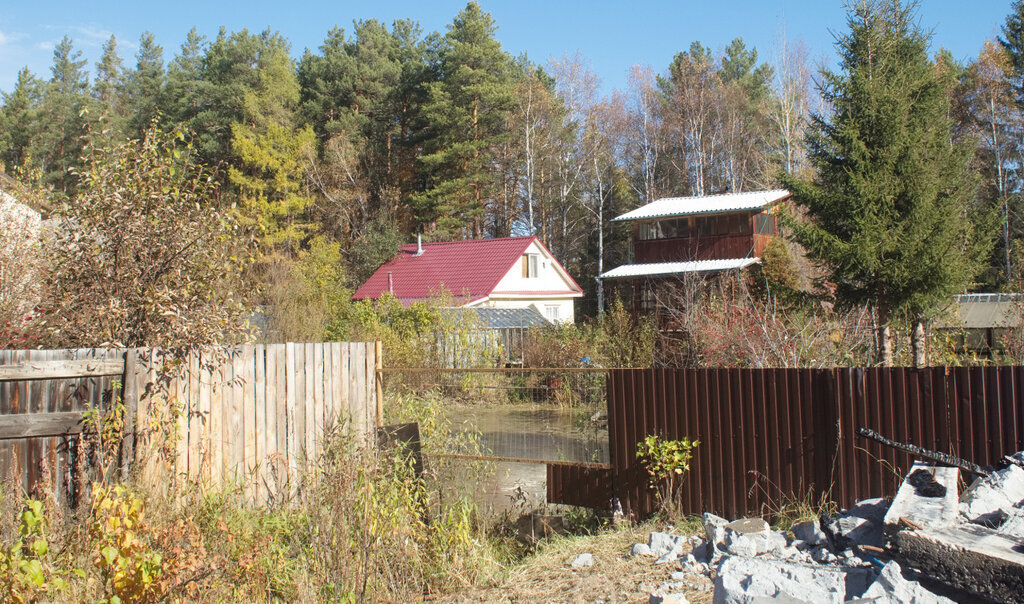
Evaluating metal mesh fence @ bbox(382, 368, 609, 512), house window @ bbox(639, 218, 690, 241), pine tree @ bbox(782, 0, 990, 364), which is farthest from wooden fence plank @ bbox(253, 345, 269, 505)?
house window @ bbox(639, 218, 690, 241)

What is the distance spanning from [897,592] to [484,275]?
2536 cm

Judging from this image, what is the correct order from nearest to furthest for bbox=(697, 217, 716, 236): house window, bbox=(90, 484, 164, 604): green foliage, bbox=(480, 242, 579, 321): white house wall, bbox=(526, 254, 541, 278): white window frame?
bbox=(90, 484, 164, 604): green foliage < bbox=(697, 217, 716, 236): house window < bbox=(480, 242, 579, 321): white house wall < bbox=(526, 254, 541, 278): white window frame

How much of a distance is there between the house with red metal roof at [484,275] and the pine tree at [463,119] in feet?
12.8

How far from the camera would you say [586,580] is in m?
5.52

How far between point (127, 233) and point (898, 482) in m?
6.63

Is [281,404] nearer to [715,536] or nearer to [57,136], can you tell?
[715,536]

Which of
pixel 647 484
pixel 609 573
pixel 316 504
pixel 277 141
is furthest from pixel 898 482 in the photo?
pixel 277 141

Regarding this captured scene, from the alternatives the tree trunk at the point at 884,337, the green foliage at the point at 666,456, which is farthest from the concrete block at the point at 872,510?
the tree trunk at the point at 884,337

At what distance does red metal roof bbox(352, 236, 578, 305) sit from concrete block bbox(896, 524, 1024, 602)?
23.8 m

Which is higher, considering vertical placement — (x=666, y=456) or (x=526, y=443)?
(x=666, y=456)

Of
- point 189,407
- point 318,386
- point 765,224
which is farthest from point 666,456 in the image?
point 765,224

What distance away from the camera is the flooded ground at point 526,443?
806 cm

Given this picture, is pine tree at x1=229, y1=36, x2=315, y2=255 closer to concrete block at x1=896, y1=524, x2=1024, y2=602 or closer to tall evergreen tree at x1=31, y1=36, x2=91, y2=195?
tall evergreen tree at x1=31, y1=36, x2=91, y2=195

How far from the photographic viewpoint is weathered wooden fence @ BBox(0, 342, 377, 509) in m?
5.50
